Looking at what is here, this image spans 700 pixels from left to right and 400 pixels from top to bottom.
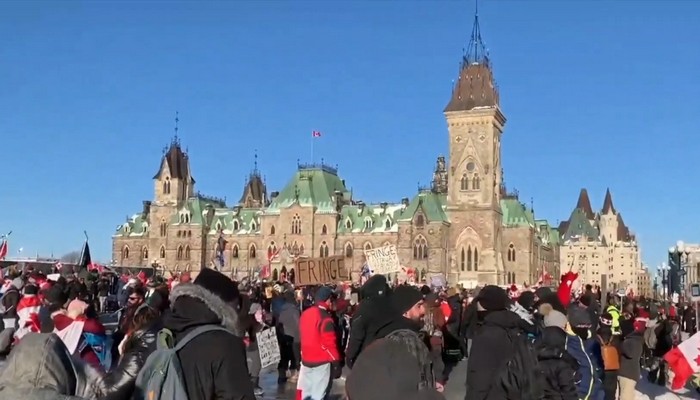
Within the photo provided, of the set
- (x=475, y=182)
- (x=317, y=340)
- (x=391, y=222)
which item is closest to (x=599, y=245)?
(x=391, y=222)

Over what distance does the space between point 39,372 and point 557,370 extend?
3188 millimetres

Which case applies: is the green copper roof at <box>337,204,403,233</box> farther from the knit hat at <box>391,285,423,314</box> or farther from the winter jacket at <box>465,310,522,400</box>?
the winter jacket at <box>465,310,522,400</box>

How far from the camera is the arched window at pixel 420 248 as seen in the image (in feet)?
213

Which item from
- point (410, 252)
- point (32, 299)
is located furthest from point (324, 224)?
point (32, 299)

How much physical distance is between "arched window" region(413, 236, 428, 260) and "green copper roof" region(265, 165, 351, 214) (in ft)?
29.0

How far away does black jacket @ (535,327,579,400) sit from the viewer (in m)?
4.95

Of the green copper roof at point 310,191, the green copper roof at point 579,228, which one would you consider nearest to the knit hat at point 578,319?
the green copper roof at point 310,191

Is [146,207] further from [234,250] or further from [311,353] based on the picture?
[311,353]

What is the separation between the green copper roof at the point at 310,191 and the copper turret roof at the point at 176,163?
12.8 metres

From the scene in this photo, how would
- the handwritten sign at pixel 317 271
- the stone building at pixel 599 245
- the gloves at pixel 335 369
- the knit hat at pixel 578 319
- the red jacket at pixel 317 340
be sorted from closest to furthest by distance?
the knit hat at pixel 578 319
the red jacket at pixel 317 340
the gloves at pixel 335 369
the handwritten sign at pixel 317 271
the stone building at pixel 599 245

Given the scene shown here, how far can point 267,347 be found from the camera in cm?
1105

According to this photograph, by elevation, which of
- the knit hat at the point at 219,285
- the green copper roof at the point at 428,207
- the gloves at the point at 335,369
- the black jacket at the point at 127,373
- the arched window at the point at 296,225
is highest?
the green copper roof at the point at 428,207

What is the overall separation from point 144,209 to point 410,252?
3050 cm

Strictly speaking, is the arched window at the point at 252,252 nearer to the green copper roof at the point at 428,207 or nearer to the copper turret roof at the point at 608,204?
the green copper roof at the point at 428,207
